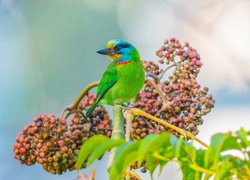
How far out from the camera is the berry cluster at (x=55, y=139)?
85.5 inches

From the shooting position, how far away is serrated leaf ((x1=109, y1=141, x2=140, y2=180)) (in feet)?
3.07

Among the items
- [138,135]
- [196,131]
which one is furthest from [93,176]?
[196,131]

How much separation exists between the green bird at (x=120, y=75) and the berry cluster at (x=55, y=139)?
17 cm

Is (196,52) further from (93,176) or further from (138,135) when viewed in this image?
(93,176)

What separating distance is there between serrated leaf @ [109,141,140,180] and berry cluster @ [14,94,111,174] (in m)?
1.17

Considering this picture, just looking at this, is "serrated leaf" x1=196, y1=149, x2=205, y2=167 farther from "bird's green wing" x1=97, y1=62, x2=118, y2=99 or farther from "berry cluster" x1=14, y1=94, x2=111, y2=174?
"bird's green wing" x1=97, y1=62, x2=118, y2=99

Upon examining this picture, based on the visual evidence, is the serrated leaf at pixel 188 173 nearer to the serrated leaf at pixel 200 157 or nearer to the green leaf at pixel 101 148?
the serrated leaf at pixel 200 157

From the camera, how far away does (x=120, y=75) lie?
2.78 m

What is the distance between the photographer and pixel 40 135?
7.34 feet

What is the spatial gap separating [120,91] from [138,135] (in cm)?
55

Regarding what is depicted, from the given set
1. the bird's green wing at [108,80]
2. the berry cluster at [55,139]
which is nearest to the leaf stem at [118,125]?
the berry cluster at [55,139]

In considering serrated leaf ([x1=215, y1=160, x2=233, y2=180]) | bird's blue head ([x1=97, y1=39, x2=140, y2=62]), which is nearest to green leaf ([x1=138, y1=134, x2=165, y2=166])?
serrated leaf ([x1=215, y1=160, x2=233, y2=180])

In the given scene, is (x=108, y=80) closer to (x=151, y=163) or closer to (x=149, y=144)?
(x=151, y=163)

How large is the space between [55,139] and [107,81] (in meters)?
0.53
